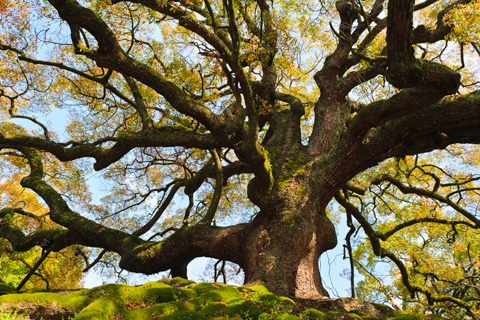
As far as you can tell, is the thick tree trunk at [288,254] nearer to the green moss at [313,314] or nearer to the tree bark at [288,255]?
the tree bark at [288,255]

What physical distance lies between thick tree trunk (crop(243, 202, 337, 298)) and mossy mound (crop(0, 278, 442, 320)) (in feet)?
2.08

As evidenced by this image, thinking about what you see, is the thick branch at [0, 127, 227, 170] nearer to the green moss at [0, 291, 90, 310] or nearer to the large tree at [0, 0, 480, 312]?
the large tree at [0, 0, 480, 312]

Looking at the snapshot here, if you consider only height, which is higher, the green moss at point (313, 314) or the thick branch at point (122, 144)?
the thick branch at point (122, 144)

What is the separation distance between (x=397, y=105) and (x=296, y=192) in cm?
233

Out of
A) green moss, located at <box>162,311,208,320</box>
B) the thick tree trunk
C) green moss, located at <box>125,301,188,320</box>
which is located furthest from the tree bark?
green moss, located at <box>162,311,208,320</box>

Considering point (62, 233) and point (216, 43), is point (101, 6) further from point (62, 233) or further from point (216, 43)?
point (62, 233)

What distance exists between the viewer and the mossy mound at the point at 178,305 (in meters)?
2.90

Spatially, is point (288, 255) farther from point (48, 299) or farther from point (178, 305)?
point (48, 299)

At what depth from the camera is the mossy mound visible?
2.90 meters

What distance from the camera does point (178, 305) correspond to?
323 cm

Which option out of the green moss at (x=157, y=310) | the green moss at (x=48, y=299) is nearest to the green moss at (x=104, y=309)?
the green moss at (x=157, y=310)

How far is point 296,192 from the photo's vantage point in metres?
5.74

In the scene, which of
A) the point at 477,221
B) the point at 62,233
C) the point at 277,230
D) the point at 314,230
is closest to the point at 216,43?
the point at 277,230

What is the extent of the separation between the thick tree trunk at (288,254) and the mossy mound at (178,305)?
0.63 m
